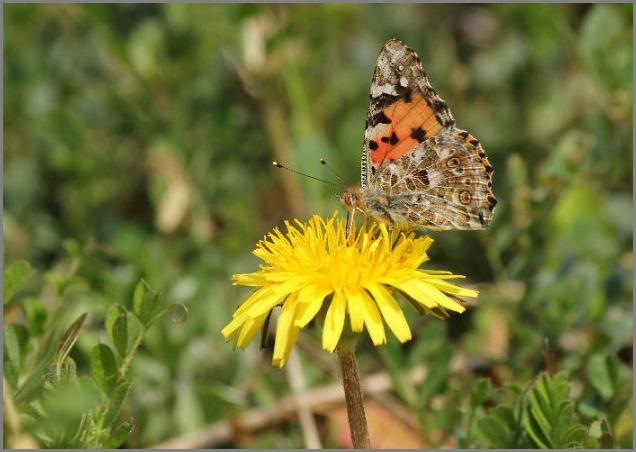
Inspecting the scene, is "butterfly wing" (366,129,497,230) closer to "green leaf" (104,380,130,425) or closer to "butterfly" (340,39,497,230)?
"butterfly" (340,39,497,230)

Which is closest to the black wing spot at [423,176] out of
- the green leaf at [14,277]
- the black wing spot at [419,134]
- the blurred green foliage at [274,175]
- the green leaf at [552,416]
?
the black wing spot at [419,134]

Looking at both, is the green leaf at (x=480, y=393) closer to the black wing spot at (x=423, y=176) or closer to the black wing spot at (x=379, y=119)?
the black wing spot at (x=423, y=176)

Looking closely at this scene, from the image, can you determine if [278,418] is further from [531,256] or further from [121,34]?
[121,34]

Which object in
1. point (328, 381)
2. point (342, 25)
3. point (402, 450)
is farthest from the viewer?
point (342, 25)

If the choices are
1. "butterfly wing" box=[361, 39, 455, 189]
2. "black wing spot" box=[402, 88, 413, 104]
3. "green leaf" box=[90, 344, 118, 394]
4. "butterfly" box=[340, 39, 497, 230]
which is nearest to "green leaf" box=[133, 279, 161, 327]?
"green leaf" box=[90, 344, 118, 394]

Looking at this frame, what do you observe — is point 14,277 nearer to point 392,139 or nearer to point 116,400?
point 116,400

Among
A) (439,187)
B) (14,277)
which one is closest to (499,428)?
(439,187)

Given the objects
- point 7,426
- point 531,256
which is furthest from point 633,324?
point 7,426
